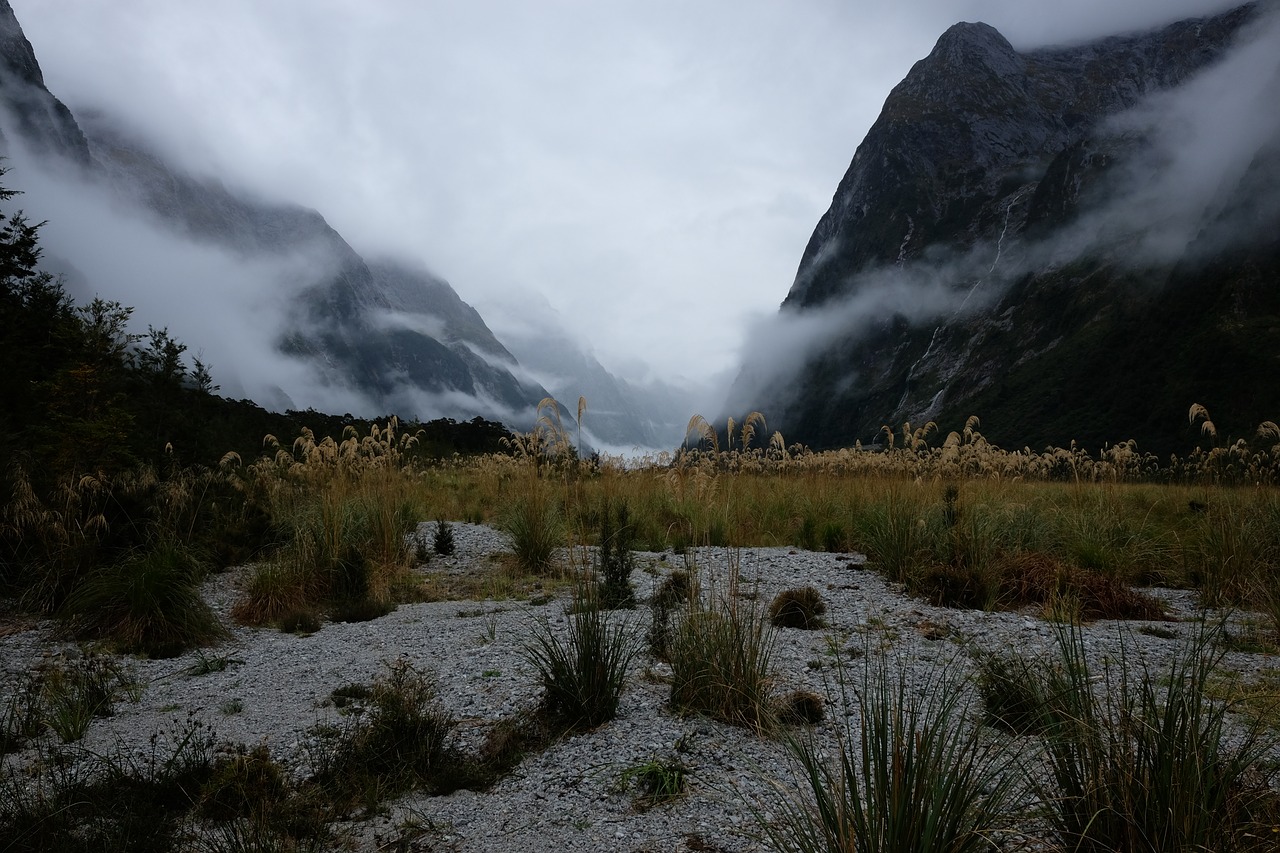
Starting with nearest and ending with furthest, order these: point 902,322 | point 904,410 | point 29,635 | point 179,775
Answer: point 179,775
point 29,635
point 904,410
point 902,322

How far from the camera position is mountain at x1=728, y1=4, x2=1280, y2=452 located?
264ft

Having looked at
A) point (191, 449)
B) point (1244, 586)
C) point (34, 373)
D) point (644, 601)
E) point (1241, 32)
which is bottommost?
point (644, 601)

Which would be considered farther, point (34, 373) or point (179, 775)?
point (34, 373)

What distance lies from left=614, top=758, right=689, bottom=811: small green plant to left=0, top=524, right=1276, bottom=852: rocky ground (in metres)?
0.04

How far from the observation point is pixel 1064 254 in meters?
130

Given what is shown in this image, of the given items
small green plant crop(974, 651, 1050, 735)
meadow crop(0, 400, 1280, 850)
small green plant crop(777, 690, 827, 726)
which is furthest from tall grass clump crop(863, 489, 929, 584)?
small green plant crop(777, 690, 827, 726)

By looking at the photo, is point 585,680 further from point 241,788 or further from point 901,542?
point 901,542

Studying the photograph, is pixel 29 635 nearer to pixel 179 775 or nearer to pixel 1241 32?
pixel 179 775

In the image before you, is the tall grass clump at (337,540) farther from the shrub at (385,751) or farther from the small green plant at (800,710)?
the small green plant at (800,710)

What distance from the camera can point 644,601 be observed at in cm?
606

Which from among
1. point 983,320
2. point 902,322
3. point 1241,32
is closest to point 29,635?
point 983,320

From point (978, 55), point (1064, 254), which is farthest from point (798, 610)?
point (978, 55)

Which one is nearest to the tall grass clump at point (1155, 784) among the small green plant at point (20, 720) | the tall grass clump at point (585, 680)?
the tall grass clump at point (585, 680)

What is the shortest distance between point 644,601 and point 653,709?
2.24 meters
